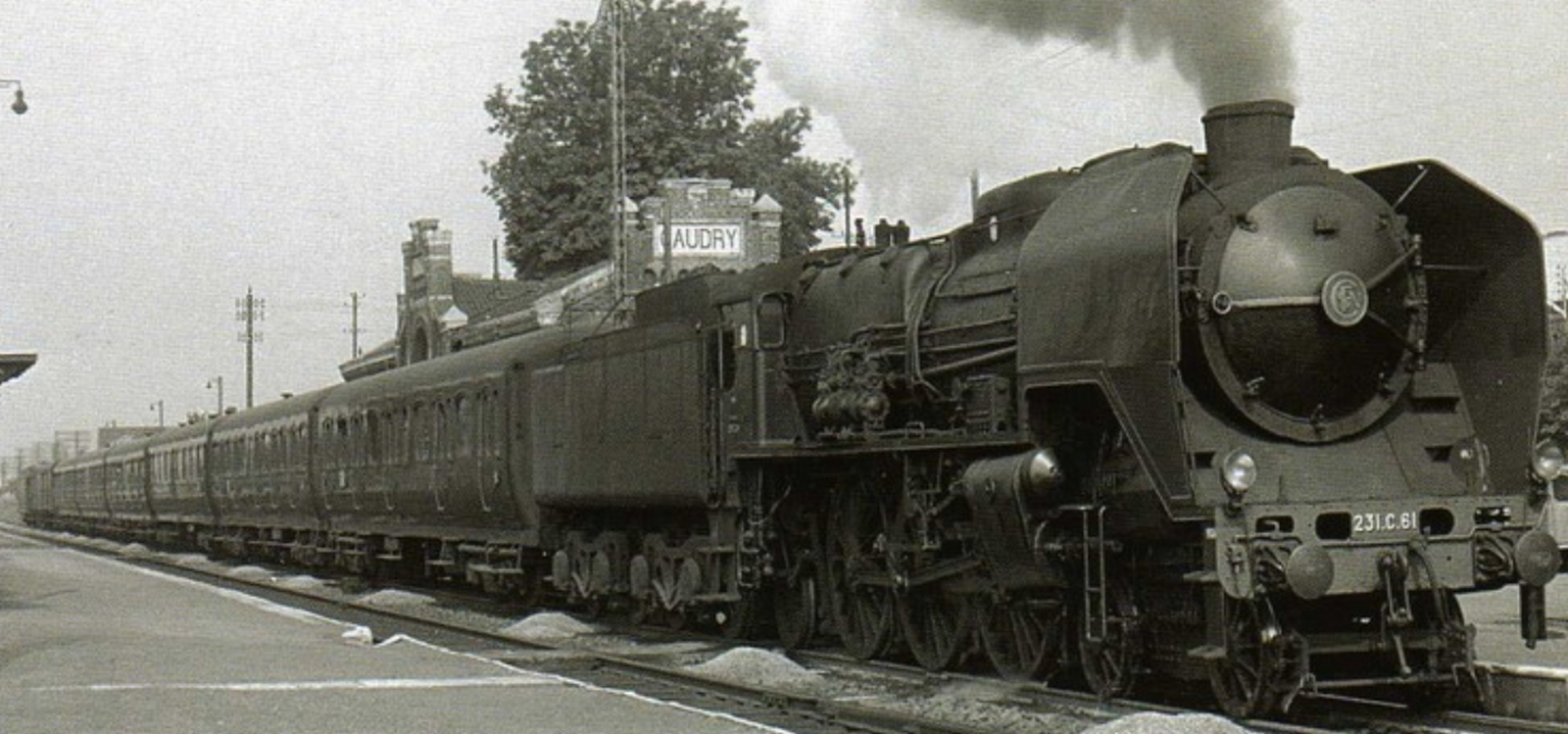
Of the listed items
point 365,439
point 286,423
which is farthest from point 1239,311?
point 286,423

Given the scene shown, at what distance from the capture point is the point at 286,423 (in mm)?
32875

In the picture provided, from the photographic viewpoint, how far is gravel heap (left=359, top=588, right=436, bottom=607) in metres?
23.5

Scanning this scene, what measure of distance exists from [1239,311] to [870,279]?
411 centimetres

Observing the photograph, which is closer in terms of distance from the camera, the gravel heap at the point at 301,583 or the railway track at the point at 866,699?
the railway track at the point at 866,699

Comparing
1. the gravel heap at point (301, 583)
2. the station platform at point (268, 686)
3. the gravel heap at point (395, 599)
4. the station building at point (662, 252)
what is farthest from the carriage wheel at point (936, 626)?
the station building at point (662, 252)

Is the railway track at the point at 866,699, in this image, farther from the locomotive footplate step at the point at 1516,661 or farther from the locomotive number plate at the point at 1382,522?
the locomotive number plate at the point at 1382,522

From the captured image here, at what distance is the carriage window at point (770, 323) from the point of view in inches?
595

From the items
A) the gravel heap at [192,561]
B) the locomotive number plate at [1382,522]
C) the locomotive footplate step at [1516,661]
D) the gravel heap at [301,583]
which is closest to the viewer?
the locomotive number plate at [1382,522]

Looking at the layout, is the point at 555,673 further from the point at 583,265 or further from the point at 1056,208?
the point at 583,265

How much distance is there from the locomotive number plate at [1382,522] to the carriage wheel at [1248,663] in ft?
2.24

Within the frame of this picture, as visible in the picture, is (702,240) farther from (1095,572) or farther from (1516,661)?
(1095,572)

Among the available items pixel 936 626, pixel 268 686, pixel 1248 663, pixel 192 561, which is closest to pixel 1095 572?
pixel 1248 663

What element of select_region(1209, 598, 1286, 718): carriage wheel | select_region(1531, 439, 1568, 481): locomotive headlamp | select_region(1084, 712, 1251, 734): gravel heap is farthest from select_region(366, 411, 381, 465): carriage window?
select_region(1084, 712, 1251, 734): gravel heap

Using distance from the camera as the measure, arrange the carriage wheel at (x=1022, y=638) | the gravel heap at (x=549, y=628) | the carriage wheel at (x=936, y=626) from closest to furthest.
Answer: the carriage wheel at (x=1022, y=638) < the carriage wheel at (x=936, y=626) < the gravel heap at (x=549, y=628)
